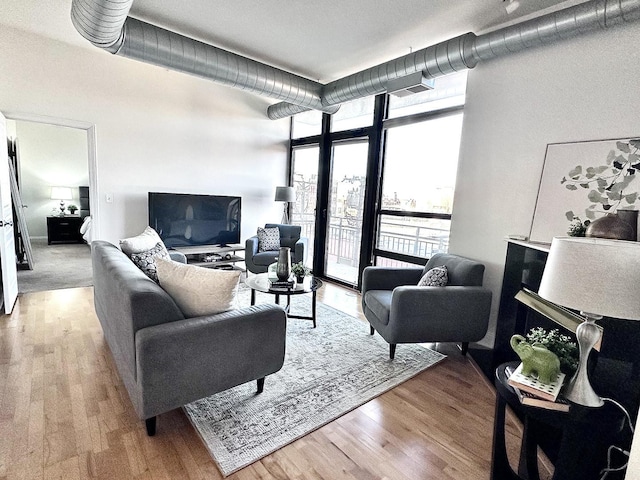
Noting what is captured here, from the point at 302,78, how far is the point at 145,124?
2319 mm

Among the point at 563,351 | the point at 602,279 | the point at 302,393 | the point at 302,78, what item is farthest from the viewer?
the point at 302,78

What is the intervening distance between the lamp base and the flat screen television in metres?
4.73

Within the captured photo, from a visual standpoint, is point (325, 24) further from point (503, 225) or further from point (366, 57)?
point (503, 225)

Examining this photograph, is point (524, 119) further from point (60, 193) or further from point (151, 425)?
point (60, 193)

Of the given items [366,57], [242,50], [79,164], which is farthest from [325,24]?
[79,164]

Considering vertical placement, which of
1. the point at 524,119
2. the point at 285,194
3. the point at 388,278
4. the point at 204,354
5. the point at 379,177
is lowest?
the point at 204,354

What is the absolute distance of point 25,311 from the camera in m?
3.43

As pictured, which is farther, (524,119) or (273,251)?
(273,251)

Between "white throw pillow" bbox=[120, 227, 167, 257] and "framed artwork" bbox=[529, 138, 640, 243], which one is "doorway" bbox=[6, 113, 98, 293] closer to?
"white throw pillow" bbox=[120, 227, 167, 257]

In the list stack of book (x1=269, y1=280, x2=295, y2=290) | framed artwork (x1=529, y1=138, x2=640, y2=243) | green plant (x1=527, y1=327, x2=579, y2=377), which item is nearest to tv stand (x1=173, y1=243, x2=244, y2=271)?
stack of book (x1=269, y1=280, x2=295, y2=290)

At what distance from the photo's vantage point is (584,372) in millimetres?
1315

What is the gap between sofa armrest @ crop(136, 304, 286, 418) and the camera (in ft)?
5.39

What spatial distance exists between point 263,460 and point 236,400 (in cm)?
52

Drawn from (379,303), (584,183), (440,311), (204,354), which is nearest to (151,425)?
(204,354)
